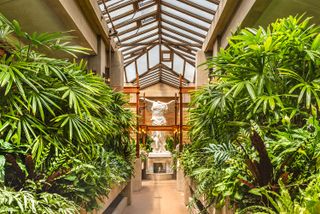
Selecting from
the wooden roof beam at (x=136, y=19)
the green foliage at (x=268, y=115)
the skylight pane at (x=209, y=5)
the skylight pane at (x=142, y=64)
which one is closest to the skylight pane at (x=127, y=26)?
the wooden roof beam at (x=136, y=19)

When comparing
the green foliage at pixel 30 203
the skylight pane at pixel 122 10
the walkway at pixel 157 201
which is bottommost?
the walkway at pixel 157 201

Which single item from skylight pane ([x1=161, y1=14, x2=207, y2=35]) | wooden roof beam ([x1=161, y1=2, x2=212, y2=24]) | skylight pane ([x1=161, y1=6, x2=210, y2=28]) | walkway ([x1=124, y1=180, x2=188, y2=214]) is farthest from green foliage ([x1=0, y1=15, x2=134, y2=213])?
skylight pane ([x1=161, y1=14, x2=207, y2=35])

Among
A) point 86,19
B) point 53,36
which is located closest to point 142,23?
point 86,19

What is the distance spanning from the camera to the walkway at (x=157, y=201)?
18.6 feet

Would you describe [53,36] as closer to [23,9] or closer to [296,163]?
[23,9]

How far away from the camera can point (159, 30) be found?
10344 millimetres

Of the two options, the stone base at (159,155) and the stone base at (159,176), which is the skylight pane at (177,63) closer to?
the stone base at (159,155)

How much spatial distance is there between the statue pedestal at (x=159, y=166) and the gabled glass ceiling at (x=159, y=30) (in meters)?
3.27

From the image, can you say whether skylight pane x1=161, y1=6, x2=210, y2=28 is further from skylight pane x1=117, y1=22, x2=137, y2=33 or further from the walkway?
the walkway

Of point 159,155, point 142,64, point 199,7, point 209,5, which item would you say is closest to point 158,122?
point 159,155

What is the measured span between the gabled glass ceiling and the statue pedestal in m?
3.27

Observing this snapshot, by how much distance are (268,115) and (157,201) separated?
449cm

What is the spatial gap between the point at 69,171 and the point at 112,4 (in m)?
5.45

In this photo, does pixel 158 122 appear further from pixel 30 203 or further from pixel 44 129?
pixel 30 203
